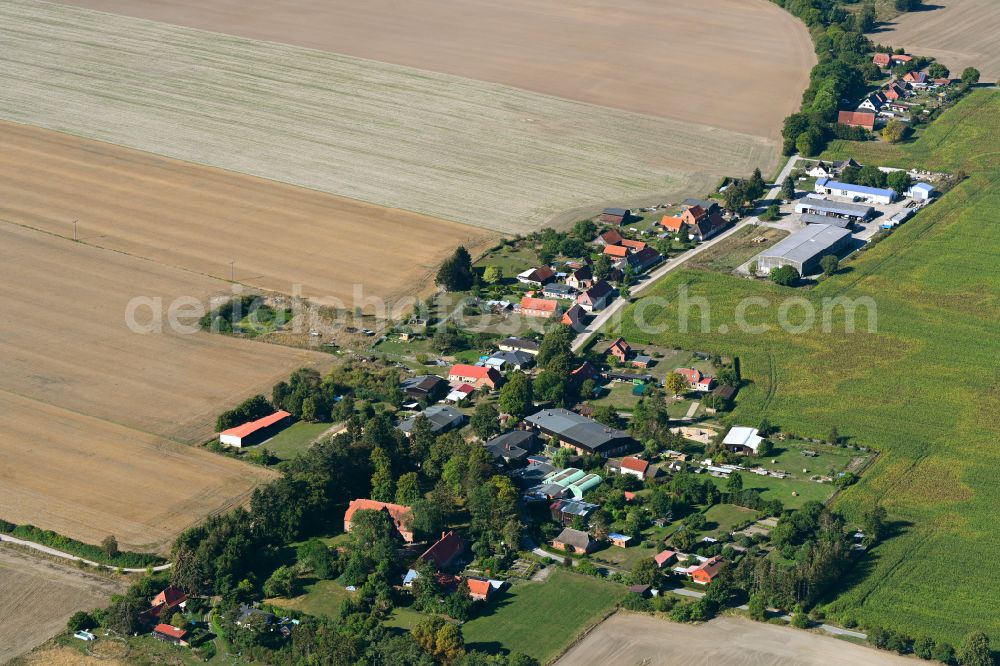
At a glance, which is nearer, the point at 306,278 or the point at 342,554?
the point at 342,554

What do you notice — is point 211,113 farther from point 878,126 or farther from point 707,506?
point 707,506

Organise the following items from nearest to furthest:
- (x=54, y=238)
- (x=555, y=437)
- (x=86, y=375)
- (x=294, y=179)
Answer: (x=555, y=437)
(x=86, y=375)
(x=54, y=238)
(x=294, y=179)

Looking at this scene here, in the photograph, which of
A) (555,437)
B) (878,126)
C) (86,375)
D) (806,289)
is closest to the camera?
(555,437)

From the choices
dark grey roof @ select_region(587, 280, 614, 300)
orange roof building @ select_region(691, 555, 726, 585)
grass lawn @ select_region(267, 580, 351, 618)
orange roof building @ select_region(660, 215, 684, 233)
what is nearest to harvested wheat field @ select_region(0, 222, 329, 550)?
grass lawn @ select_region(267, 580, 351, 618)

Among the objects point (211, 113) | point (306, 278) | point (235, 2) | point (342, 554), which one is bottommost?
point (342, 554)

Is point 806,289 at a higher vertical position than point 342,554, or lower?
higher

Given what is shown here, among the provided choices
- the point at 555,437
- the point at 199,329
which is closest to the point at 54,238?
the point at 199,329
